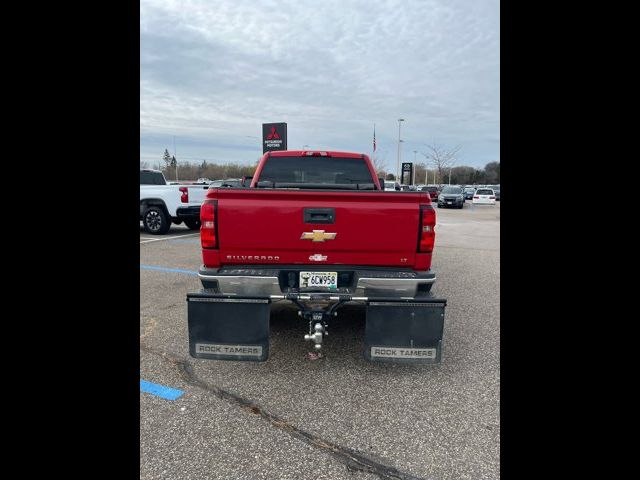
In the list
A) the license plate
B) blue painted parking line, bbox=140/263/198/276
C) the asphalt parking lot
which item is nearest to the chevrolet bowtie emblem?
the license plate

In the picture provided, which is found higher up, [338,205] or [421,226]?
[338,205]

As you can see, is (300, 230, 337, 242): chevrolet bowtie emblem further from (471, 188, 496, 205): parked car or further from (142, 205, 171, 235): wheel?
(471, 188, 496, 205): parked car

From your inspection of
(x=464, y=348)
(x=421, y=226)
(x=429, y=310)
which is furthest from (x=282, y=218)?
(x=464, y=348)

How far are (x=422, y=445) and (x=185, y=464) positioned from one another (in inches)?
58.3

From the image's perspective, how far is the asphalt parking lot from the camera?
80.3 inches

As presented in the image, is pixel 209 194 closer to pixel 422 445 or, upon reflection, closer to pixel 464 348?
pixel 422 445

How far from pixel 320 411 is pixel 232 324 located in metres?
0.97

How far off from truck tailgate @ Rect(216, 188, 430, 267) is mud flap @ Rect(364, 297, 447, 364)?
471 millimetres
